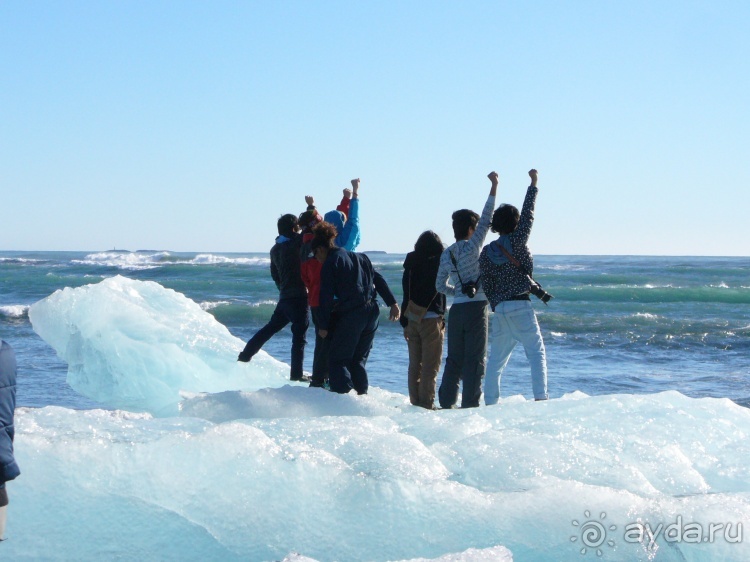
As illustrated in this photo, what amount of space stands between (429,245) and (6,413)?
424 cm

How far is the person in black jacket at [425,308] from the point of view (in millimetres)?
6992

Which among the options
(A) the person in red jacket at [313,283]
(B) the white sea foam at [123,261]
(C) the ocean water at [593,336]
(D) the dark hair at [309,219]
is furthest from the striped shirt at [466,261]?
(B) the white sea foam at [123,261]

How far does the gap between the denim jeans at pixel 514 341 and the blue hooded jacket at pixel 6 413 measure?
3.80 meters

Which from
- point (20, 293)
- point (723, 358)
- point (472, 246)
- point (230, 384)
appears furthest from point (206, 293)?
point (472, 246)

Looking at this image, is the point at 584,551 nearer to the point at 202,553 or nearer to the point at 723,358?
the point at 202,553

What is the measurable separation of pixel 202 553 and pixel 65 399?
5.94m

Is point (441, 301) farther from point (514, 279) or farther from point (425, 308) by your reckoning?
point (514, 279)

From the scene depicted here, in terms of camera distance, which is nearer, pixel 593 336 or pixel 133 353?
pixel 133 353

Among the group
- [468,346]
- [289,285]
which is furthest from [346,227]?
[468,346]

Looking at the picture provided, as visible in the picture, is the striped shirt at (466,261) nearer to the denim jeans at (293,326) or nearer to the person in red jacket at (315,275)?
the person in red jacket at (315,275)

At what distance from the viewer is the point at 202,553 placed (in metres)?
4.04

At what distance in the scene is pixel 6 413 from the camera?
131 inches

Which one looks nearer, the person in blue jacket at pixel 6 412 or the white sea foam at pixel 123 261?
the person in blue jacket at pixel 6 412

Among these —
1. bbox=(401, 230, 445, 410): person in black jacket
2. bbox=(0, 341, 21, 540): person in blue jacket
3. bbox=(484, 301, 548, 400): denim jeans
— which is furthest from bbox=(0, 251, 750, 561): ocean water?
bbox=(0, 341, 21, 540): person in blue jacket
